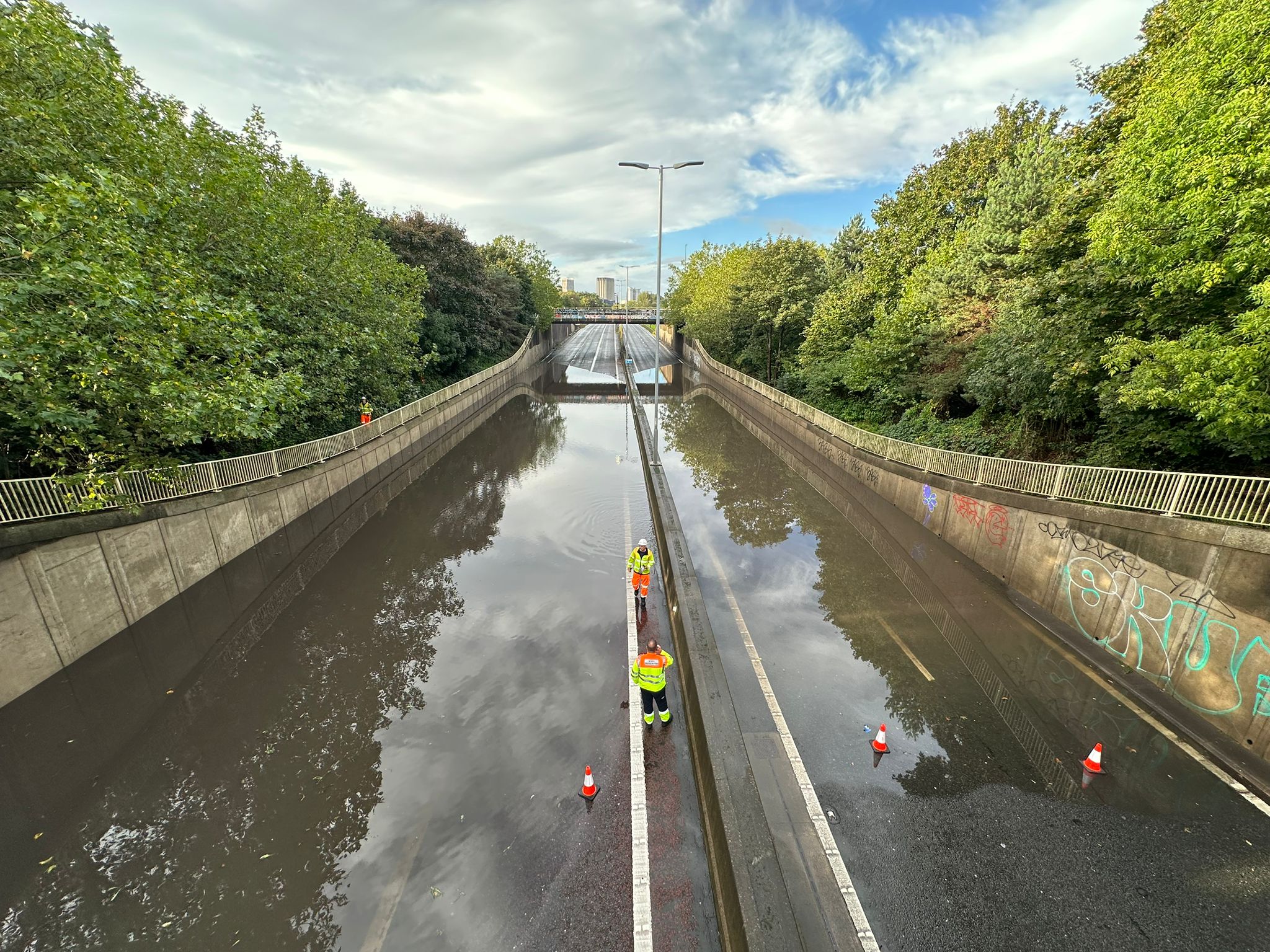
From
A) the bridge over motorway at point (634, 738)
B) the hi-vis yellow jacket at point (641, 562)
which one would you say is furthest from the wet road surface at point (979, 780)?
the hi-vis yellow jacket at point (641, 562)

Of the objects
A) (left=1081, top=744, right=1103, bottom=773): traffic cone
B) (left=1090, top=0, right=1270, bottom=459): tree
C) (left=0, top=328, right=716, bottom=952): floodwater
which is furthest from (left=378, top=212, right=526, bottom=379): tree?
(left=1081, top=744, right=1103, bottom=773): traffic cone

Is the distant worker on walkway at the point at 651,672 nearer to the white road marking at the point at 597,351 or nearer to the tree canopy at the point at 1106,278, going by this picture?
the tree canopy at the point at 1106,278

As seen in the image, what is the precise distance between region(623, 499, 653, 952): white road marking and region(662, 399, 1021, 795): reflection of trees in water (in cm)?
318

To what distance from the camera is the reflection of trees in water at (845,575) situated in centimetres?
628

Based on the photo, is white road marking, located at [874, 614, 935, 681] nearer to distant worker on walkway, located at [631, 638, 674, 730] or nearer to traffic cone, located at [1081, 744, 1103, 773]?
traffic cone, located at [1081, 744, 1103, 773]

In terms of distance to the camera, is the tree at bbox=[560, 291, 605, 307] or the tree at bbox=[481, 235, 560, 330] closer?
the tree at bbox=[481, 235, 560, 330]

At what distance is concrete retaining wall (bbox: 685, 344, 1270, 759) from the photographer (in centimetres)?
613

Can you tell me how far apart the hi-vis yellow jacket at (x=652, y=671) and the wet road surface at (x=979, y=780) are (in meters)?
1.66

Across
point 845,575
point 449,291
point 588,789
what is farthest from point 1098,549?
point 449,291

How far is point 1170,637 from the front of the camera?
7055 mm

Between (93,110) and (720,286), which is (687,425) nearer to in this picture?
(720,286)

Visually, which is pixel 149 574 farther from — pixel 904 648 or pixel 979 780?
pixel 904 648

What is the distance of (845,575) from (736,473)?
843 cm

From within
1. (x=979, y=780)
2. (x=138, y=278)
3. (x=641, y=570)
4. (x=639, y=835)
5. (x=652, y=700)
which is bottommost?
(x=979, y=780)
